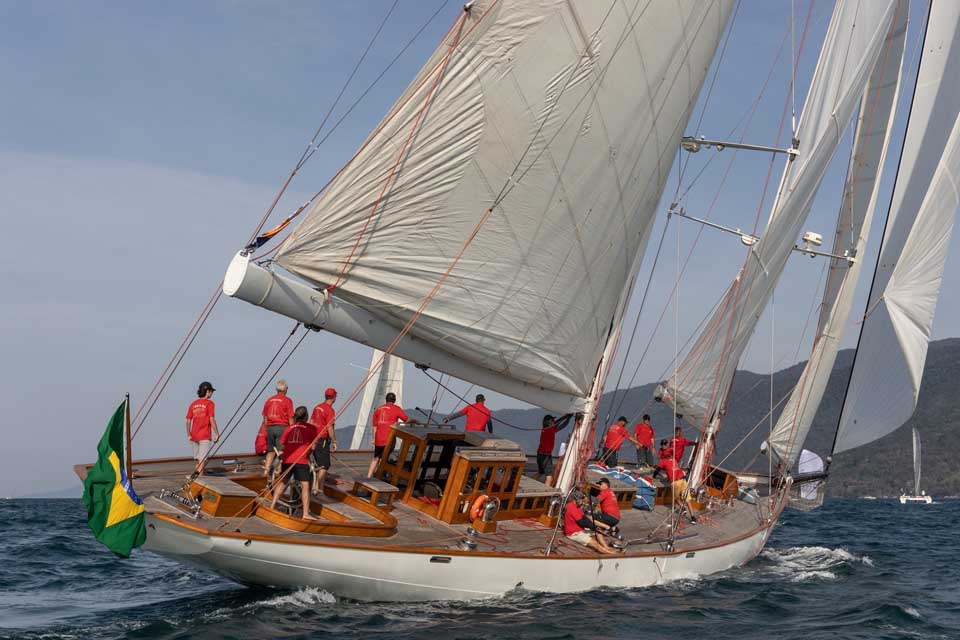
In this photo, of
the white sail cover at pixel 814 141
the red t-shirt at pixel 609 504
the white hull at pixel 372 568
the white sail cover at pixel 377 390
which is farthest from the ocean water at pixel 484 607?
the white sail cover at pixel 377 390

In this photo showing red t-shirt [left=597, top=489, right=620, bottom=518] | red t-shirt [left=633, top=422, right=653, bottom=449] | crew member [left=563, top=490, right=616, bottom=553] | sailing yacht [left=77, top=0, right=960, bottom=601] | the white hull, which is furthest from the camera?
red t-shirt [left=633, top=422, right=653, bottom=449]

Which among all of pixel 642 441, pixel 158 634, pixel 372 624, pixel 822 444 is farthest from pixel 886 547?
pixel 822 444

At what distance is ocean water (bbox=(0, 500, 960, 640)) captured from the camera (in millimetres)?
12617

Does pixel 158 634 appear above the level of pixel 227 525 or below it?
below

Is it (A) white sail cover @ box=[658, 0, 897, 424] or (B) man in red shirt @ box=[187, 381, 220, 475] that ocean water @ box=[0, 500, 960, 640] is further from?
(A) white sail cover @ box=[658, 0, 897, 424]

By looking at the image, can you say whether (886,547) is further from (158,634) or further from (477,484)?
(158,634)

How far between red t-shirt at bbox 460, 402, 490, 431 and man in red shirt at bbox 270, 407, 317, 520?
203 inches

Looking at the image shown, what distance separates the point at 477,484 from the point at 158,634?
5.90 m

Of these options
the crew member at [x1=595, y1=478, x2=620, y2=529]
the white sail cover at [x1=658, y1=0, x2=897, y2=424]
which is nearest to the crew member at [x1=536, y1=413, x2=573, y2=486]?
the crew member at [x1=595, y1=478, x2=620, y2=529]

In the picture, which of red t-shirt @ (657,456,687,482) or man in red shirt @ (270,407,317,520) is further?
red t-shirt @ (657,456,687,482)

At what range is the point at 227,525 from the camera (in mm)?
13312

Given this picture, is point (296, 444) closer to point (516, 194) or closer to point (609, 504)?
point (516, 194)

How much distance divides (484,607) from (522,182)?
6.85m

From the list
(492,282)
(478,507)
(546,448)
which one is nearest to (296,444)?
(478,507)
